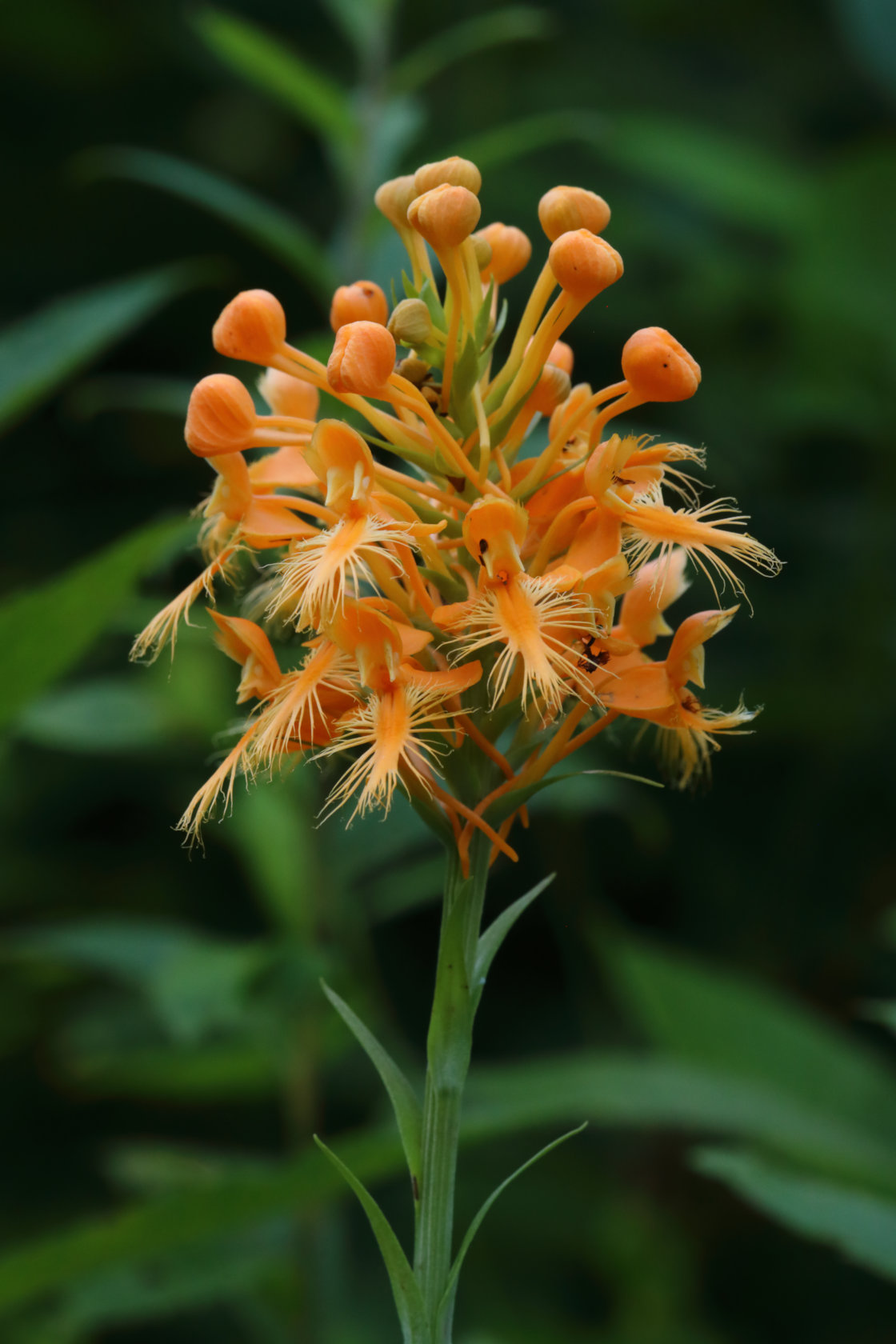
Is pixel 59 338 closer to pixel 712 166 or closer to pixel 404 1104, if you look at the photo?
pixel 404 1104

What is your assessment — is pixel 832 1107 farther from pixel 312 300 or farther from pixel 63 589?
pixel 312 300

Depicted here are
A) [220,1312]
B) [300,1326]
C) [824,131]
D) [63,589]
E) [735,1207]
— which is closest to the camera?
[63,589]

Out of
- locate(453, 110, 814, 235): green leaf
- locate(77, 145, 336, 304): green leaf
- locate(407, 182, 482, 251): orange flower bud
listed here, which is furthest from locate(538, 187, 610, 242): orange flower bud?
locate(453, 110, 814, 235): green leaf

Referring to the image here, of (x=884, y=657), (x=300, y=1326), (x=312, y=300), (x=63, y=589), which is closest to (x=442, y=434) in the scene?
(x=63, y=589)

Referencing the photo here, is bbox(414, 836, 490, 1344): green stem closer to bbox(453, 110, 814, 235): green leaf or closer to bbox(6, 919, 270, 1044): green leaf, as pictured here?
bbox(6, 919, 270, 1044): green leaf

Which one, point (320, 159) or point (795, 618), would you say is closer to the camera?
point (795, 618)

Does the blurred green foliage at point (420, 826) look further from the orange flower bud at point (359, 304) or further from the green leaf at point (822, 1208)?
the orange flower bud at point (359, 304)

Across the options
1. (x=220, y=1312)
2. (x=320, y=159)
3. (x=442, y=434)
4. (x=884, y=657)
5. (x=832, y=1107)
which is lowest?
(x=220, y=1312)
